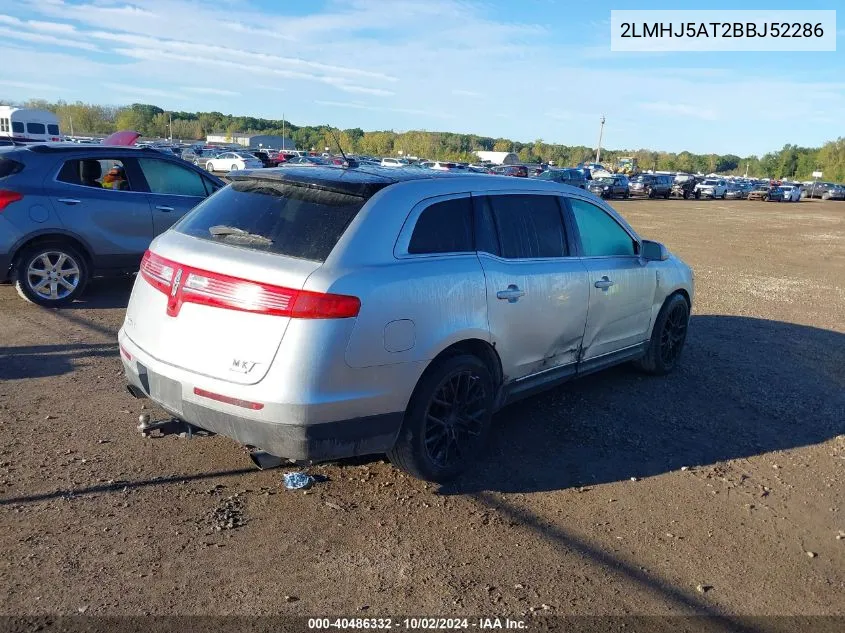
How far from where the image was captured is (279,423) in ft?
11.3

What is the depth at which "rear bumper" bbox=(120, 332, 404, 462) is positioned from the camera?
3455 millimetres

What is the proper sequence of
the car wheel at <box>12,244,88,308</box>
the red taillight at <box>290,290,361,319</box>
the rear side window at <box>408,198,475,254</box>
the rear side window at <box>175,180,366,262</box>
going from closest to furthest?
the red taillight at <box>290,290,361,319</box>
the rear side window at <box>175,180,366,262</box>
the rear side window at <box>408,198,475,254</box>
the car wheel at <box>12,244,88,308</box>

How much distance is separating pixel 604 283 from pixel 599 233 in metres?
0.46

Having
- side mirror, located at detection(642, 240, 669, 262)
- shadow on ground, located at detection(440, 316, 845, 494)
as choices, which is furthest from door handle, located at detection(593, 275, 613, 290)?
shadow on ground, located at detection(440, 316, 845, 494)

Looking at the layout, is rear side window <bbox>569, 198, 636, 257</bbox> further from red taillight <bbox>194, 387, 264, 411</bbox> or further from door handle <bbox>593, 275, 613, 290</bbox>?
red taillight <bbox>194, 387, 264, 411</bbox>

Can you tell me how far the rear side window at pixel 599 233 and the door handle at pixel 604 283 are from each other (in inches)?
7.8

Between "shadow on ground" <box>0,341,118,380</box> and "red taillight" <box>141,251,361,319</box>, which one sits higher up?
"red taillight" <box>141,251,361,319</box>

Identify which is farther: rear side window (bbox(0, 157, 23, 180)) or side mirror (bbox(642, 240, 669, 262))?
rear side window (bbox(0, 157, 23, 180))

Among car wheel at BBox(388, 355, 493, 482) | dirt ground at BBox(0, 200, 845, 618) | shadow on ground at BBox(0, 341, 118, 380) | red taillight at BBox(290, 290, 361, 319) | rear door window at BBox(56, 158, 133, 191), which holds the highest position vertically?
rear door window at BBox(56, 158, 133, 191)

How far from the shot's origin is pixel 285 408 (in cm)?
341

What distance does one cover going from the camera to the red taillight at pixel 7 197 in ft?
24.1

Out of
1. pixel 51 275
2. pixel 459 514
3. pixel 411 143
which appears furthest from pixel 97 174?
pixel 411 143

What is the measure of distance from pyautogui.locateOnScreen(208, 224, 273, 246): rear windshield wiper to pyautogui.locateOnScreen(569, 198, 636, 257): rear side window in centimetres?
246

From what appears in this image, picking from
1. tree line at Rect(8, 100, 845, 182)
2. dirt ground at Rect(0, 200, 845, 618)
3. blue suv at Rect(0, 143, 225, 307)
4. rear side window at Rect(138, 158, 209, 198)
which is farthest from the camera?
tree line at Rect(8, 100, 845, 182)
